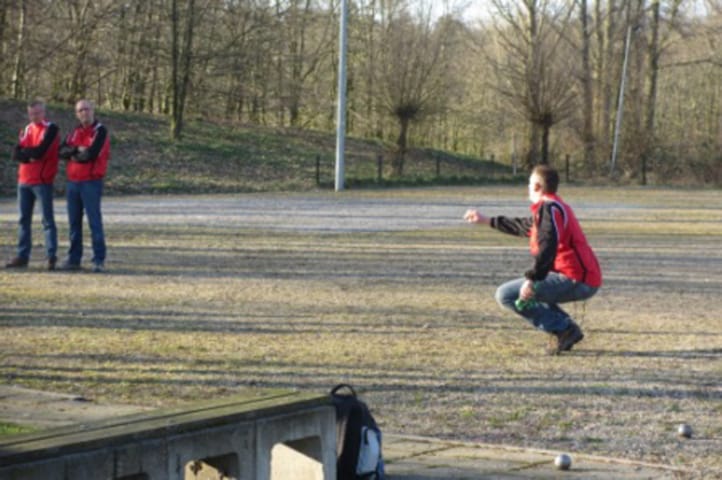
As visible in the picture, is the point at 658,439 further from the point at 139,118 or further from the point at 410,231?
the point at 139,118

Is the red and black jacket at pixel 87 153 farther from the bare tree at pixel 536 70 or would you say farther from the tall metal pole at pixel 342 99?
the bare tree at pixel 536 70

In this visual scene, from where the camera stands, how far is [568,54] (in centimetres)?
6612

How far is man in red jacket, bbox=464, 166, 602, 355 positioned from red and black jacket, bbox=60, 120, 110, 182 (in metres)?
6.55

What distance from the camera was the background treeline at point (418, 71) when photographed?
49531mm

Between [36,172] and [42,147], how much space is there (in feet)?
1.30

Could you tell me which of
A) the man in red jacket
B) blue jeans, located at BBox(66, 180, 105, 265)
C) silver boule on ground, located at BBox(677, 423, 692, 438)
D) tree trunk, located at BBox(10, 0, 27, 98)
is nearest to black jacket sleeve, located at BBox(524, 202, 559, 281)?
the man in red jacket

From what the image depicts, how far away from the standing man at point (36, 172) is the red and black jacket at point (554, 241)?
23.7 ft

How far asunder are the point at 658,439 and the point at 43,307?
7275 mm

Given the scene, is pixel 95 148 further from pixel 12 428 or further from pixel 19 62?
pixel 19 62

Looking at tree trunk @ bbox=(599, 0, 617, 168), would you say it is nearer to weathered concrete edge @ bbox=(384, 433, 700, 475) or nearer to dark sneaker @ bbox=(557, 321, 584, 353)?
dark sneaker @ bbox=(557, 321, 584, 353)

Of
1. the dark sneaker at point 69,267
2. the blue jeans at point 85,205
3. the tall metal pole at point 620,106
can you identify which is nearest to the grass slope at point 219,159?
the tall metal pole at point 620,106

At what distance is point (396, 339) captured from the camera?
11719 millimetres

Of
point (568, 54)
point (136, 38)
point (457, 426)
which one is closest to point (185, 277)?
point (457, 426)

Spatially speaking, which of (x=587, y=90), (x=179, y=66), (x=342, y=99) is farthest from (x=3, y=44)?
(x=587, y=90)
